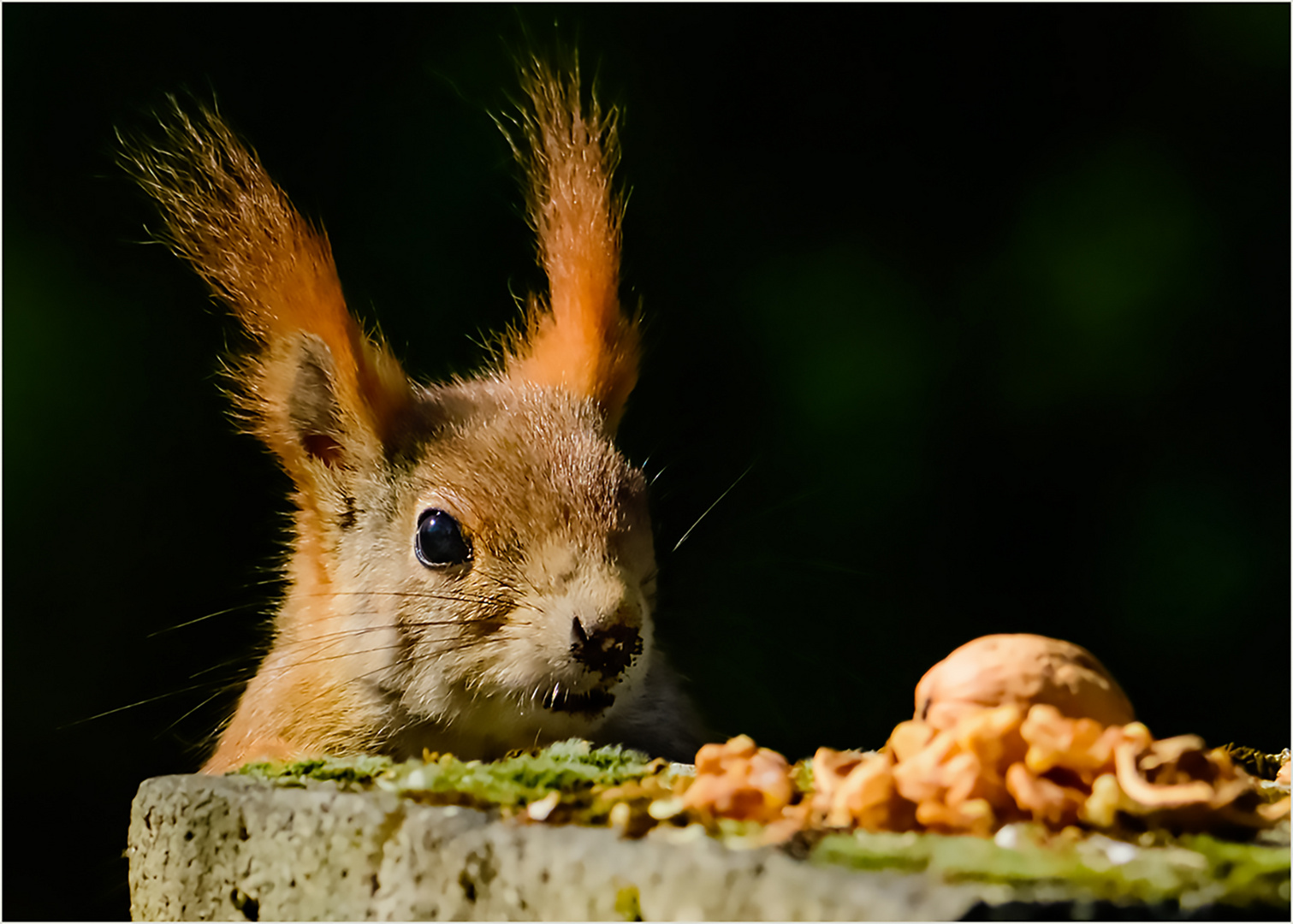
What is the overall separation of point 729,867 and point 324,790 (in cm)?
29

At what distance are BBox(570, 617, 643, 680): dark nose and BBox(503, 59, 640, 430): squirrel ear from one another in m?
0.30

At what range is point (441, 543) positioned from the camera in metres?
0.93

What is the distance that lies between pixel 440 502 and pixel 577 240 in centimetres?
36

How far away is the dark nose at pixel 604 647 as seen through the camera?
0.87 meters

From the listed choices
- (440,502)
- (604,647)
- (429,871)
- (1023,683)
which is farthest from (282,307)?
(1023,683)

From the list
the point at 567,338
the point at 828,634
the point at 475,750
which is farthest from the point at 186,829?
the point at 828,634

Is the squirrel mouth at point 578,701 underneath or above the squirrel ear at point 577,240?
underneath

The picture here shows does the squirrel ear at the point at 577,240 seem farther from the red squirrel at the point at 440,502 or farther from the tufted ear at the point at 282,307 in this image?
the tufted ear at the point at 282,307

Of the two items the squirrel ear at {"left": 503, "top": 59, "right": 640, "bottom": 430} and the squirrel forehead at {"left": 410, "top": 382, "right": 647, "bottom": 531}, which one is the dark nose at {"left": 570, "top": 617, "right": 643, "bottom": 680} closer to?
the squirrel forehead at {"left": 410, "top": 382, "right": 647, "bottom": 531}

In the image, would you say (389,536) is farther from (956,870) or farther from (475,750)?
(956,870)

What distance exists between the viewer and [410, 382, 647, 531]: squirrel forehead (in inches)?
36.7

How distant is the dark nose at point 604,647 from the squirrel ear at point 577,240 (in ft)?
0.99

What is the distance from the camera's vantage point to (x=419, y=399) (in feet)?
3.53

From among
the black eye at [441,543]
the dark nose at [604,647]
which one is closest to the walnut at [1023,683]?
the dark nose at [604,647]
